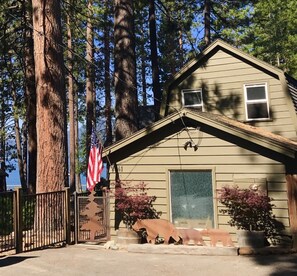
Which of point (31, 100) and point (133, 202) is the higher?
point (31, 100)

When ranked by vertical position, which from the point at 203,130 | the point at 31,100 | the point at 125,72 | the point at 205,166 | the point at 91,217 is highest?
the point at 125,72

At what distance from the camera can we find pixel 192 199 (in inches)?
437

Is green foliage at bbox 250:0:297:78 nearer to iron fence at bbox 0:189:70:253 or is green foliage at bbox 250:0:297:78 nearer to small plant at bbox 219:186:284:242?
small plant at bbox 219:186:284:242

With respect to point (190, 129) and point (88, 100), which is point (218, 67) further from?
point (88, 100)

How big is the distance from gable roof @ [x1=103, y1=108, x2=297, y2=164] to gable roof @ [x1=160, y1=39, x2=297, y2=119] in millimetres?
3208

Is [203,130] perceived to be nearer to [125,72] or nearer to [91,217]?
[91,217]

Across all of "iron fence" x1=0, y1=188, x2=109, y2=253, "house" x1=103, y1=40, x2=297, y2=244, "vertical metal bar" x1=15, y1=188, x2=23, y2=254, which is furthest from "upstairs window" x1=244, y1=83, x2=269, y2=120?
"vertical metal bar" x1=15, y1=188, x2=23, y2=254

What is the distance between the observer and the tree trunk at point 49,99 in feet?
37.4

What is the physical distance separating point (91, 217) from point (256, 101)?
7.27 metres

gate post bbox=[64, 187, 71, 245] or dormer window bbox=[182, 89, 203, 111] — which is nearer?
gate post bbox=[64, 187, 71, 245]

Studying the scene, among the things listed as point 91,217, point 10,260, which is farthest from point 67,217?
point 10,260

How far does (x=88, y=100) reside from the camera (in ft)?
92.9

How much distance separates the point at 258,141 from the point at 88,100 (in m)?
19.8

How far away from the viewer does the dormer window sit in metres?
15.7
